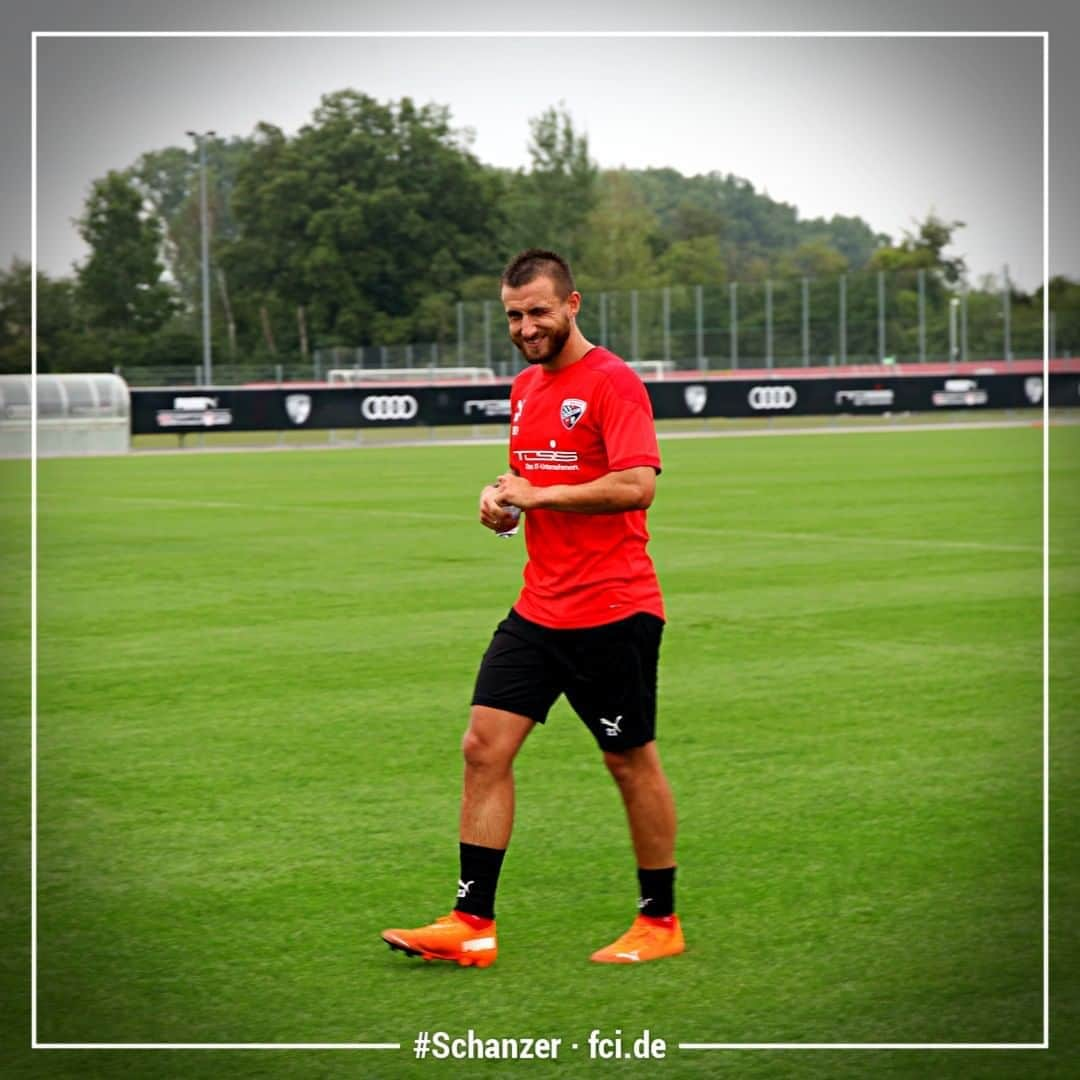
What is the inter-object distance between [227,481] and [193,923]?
22464 mm

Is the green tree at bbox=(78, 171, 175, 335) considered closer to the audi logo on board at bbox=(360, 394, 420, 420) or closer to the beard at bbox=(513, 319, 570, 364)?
the audi logo on board at bbox=(360, 394, 420, 420)

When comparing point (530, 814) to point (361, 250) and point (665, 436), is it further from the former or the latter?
point (361, 250)

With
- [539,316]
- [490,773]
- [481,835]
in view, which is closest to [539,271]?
[539,316]


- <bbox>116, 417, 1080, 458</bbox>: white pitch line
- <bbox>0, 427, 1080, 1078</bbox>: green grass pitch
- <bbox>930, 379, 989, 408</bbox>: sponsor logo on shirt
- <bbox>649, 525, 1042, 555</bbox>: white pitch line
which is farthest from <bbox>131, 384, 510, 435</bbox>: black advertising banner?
<bbox>0, 427, 1080, 1078</bbox>: green grass pitch

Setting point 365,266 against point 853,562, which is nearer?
point 853,562

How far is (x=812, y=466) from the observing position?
29406 mm

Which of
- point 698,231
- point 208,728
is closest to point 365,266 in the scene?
point 698,231

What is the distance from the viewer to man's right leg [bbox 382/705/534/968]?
565 cm

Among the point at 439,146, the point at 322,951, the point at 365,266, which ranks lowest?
the point at 322,951

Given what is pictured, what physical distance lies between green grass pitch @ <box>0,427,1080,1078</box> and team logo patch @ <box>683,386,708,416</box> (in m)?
27.4

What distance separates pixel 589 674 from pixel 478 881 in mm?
702

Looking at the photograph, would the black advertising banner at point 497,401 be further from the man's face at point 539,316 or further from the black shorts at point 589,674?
the man's face at point 539,316

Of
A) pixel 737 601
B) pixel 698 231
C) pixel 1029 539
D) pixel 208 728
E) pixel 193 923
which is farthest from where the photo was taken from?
pixel 698 231

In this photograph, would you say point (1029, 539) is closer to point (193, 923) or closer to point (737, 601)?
point (737, 601)
